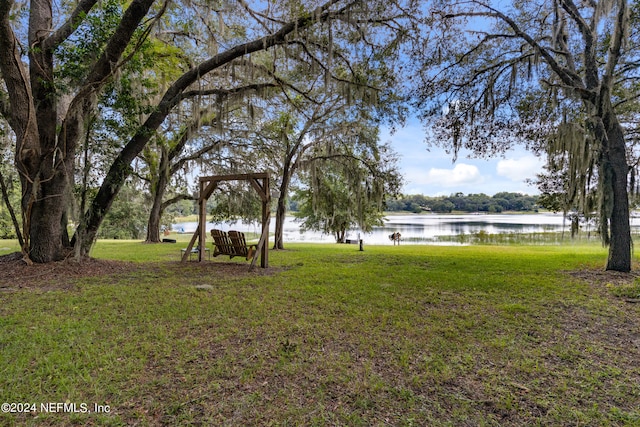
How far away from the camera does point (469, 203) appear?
5641 cm

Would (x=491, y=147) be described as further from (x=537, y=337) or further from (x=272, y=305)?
(x=272, y=305)

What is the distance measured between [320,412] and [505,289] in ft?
13.5

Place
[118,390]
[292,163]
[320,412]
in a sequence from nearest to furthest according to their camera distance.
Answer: [320,412] < [118,390] < [292,163]

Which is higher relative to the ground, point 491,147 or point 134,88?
point 134,88

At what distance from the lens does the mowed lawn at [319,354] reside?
1967mm

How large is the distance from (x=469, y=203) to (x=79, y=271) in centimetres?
5909

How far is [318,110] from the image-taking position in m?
10.7

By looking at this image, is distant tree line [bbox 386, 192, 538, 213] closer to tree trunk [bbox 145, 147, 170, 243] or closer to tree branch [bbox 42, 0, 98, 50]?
tree trunk [bbox 145, 147, 170, 243]

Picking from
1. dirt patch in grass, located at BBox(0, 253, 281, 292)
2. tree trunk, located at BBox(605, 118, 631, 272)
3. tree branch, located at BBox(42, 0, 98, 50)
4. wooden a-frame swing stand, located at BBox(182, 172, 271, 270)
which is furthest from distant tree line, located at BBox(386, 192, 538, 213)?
tree branch, located at BBox(42, 0, 98, 50)

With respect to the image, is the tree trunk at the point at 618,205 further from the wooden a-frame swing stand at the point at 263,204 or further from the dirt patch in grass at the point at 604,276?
the wooden a-frame swing stand at the point at 263,204

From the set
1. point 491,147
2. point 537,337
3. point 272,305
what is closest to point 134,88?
point 272,305

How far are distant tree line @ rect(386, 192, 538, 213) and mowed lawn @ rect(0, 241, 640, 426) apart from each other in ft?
143

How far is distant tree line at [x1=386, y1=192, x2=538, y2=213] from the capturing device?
161ft

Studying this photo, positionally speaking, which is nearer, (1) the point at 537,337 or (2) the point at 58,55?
(1) the point at 537,337
